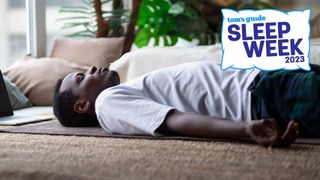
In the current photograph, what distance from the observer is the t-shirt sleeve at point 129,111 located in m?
1.52

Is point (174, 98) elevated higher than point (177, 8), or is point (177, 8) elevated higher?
point (177, 8)

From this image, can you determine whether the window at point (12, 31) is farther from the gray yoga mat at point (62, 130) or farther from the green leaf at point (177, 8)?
the gray yoga mat at point (62, 130)

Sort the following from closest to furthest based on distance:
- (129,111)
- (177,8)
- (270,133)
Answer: (270,133) < (129,111) < (177,8)

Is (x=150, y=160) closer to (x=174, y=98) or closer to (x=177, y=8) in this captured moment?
(x=174, y=98)

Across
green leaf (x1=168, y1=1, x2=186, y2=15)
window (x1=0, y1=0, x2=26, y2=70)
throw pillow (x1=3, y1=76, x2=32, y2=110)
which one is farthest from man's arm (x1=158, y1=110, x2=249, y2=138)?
green leaf (x1=168, y1=1, x2=186, y2=15)

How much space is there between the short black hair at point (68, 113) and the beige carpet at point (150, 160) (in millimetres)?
289

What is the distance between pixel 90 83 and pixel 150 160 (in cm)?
67

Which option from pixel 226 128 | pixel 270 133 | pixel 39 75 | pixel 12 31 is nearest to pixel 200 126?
pixel 226 128

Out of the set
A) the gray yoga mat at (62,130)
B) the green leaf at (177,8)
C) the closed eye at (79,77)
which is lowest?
the gray yoga mat at (62,130)

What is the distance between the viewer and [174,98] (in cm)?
165

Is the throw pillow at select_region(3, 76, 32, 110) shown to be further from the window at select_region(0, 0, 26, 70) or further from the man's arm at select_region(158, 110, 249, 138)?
the man's arm at select_region(158, 110, 249, 138)

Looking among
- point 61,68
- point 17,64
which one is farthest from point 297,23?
point 17,64

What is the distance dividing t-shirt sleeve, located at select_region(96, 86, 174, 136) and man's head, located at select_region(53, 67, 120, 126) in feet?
0.40

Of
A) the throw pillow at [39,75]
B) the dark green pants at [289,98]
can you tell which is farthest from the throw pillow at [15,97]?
the dark green pants at [289,98]
